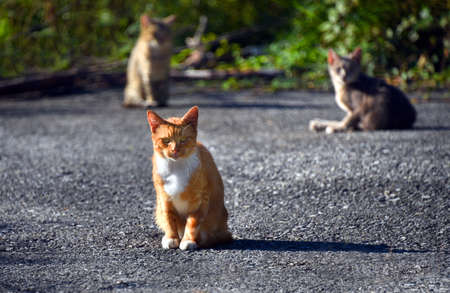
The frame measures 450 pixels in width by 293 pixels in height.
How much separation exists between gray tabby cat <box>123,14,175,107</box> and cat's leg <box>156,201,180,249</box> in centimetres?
507

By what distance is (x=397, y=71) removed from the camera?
9.63 m

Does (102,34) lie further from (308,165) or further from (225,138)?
(308,165)

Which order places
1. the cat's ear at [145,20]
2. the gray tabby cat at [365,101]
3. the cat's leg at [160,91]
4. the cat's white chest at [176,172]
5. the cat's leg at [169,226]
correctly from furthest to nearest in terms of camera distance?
the cat's leg at [160,91] → the cat's ear at [145,20] → the gray tabby cat at [365,101] → the cat's leg at [169,226] → the cat's white chest at [176,172]

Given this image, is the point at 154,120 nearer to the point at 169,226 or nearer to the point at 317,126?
the point at 169,226

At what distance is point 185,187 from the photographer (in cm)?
318

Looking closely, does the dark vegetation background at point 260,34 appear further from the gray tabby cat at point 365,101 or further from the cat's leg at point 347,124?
the cat's leg at point 347,124

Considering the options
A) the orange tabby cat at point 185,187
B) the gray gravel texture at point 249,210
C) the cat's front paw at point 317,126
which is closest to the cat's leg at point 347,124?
the cat's front paw at point 317,126

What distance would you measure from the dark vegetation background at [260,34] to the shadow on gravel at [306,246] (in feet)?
21.3

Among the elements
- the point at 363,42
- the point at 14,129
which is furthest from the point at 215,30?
the point at 14,129

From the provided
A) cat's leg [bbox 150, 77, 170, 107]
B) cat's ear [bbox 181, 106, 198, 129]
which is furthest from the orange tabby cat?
cat's leg [bbox 150, 77, 170, 107]

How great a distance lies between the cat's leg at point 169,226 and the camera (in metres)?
3.29

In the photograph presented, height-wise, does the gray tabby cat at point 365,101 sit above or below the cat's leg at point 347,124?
above

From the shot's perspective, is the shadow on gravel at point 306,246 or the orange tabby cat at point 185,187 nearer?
the orange tabby cat at point 185,187

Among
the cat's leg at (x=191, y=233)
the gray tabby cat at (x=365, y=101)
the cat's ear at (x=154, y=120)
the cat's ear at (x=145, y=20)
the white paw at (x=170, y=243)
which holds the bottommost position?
the white paw at (x=170, y=243)
